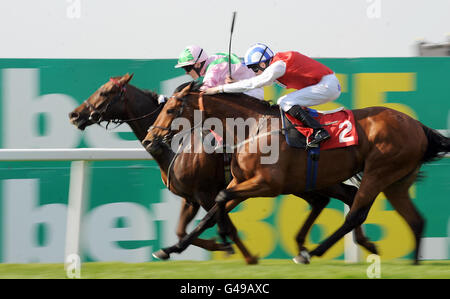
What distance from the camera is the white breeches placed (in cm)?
561

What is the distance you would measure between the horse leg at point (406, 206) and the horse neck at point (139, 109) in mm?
1967

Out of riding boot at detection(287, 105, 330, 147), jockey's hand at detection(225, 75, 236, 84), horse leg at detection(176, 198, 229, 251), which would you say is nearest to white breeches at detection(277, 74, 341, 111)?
riding boot at detection(287, 105, 330, 147)

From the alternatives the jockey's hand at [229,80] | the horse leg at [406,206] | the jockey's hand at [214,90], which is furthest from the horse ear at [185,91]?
the horse leg at [406,206]

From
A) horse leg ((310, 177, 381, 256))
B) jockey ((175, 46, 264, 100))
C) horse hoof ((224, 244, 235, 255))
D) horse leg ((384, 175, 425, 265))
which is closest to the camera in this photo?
horse leg ((310, 177, 381, 256))

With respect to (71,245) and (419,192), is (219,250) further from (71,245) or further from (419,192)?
(419,192)

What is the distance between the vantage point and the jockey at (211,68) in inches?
243

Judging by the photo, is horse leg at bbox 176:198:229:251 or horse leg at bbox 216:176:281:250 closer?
horse leg at bbox 216:176:281:250

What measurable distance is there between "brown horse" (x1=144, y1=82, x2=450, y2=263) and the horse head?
821mm

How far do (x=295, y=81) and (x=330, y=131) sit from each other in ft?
1.48

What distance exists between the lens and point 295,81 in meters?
5.67

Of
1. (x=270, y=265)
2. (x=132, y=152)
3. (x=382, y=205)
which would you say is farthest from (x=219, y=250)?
(x=382, y=205)

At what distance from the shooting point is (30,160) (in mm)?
5832

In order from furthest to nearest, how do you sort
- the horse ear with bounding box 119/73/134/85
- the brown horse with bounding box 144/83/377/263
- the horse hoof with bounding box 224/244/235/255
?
the horse ear with bounding box 119/73/134/85 → the horse hoof with bounding box 224/244/235/255 → the brown horse with bounding box 144/83/377/263

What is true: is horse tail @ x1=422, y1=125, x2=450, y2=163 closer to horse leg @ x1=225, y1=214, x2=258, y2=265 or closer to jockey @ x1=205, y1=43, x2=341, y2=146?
jockey @ x1=205, y1=43, x2=341, y2=146
